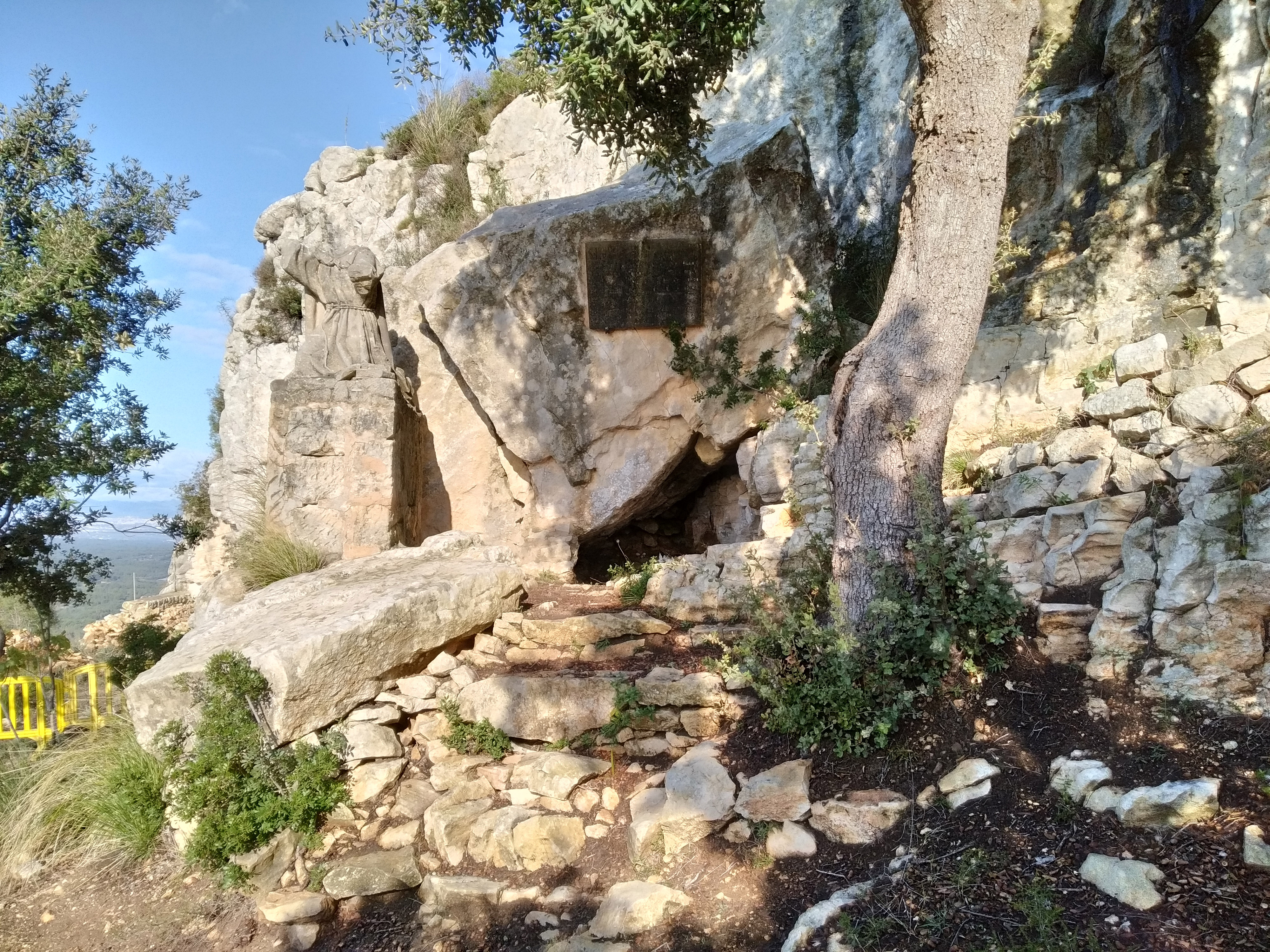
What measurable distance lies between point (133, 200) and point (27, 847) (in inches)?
214

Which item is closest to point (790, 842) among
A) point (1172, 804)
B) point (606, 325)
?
point (1172, 804)

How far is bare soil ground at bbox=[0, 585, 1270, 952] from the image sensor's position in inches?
96.3

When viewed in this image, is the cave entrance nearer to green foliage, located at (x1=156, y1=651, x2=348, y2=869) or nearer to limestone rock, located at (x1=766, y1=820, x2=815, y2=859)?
green foliage, located at (x1=156, y1=651, x2=348, y2=869)

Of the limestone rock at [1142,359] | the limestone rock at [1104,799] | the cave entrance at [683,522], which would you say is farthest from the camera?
the cave entrance at [683,522]

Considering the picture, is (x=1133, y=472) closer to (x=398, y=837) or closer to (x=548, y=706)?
(x=548, y=706)

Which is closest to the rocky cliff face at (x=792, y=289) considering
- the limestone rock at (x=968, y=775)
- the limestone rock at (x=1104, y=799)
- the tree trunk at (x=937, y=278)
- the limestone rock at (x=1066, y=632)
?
the limestone rock at (x=1066, y=632)

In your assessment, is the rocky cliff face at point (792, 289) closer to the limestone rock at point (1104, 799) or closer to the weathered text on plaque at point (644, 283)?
the weathered text on plaque at point (644, 283)

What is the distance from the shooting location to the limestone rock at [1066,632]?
356 cm

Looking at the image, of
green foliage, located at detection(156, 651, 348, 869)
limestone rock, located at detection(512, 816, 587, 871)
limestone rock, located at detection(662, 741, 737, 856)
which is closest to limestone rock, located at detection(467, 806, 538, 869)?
limestone rock, located at detection(512, 816, 587, 871)

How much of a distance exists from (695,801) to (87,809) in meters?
3.81

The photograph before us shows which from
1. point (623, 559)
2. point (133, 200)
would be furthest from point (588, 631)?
point (133, 200)

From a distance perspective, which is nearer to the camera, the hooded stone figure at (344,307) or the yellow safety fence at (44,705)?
the yellow safety fence at (44,705)

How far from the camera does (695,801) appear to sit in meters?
3.64

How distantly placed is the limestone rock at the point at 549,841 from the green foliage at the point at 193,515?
26.3 feet
